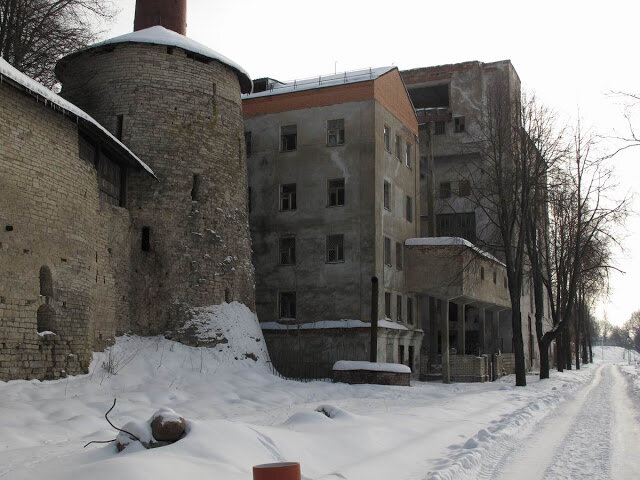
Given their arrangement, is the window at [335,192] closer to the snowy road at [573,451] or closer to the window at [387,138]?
the window at [387,138]

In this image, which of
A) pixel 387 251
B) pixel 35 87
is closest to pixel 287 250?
pixel 387 251

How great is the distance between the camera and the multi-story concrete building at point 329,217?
3216 cm

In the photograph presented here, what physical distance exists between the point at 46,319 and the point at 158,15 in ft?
54.9

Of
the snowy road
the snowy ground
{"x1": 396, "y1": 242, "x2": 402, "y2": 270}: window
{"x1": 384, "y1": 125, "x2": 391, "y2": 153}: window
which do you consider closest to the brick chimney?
{"x1": 384, "y1": 125, "x2": 391, "y2": 153}: window

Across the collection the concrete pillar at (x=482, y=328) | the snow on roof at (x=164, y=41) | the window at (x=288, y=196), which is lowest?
the concrete pillar at (x=482, y=328)

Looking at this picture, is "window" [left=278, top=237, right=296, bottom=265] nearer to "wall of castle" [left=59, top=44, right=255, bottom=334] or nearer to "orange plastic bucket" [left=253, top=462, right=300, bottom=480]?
"wall of castle" [left=59, top=44, right=255, bottom=334]

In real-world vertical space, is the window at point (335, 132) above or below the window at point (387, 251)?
above

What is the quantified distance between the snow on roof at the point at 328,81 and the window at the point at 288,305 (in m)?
10.2

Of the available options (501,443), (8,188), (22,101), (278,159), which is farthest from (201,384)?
(278,159)

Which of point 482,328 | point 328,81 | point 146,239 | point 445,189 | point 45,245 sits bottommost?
point 482,328

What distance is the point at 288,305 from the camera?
33.7 m

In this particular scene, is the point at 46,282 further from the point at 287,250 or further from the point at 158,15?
the point at 287,250

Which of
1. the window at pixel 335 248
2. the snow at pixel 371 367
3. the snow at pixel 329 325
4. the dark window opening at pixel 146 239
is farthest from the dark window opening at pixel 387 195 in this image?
the dark window opening at pixel 146 239

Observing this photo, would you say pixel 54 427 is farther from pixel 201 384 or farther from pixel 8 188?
pixel 201 384
